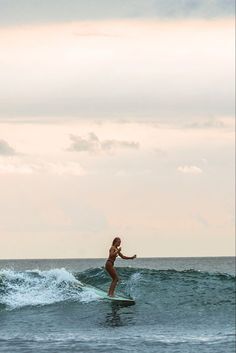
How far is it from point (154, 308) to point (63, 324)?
4.74 meters

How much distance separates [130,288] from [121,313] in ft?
21.9

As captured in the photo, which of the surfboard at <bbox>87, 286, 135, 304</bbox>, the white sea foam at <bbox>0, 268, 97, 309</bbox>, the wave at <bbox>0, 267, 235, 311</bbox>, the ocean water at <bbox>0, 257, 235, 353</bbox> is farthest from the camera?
the wave at <bbox>0, 267, 235, 311</bbox>

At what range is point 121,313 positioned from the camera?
87.3 feet

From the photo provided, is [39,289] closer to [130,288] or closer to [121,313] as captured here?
[130,288]

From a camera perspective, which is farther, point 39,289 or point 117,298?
point 39,289

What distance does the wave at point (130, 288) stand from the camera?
96.7 ft

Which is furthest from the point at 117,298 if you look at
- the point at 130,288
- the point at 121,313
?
the point at 130,288

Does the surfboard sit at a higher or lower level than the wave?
lower

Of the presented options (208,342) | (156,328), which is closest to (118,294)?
(156,328)

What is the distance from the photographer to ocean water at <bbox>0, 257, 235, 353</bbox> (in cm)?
2045

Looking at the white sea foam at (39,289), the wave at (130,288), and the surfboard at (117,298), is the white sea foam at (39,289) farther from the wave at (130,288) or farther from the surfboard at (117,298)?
the surfboard at (117,298)

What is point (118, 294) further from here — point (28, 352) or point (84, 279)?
point (28, 352)

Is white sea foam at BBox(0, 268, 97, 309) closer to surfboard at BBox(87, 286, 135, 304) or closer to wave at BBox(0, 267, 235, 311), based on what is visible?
wave at BBox(0, 267, 235, 311)

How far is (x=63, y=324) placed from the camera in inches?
972
